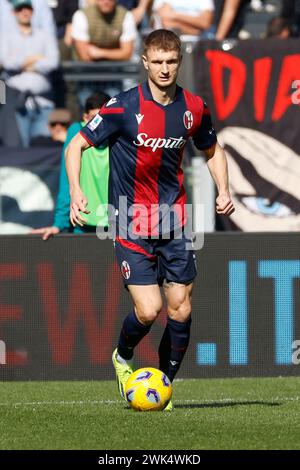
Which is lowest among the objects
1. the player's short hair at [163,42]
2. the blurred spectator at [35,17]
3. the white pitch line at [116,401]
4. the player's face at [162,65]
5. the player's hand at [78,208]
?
the white pitch line at [116,401]

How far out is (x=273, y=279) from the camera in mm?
10898

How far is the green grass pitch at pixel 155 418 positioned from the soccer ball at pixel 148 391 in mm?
95

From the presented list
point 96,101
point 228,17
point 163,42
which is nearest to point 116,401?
point 163,42

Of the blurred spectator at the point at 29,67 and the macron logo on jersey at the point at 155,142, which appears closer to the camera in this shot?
the macron logo on jersey at the point at 155,142

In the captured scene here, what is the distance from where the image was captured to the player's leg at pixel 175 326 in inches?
333

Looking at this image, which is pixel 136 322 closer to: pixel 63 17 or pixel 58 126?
pixel 58 126

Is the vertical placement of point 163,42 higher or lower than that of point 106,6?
higher

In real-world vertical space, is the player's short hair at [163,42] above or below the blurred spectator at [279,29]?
above

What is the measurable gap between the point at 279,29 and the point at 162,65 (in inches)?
311

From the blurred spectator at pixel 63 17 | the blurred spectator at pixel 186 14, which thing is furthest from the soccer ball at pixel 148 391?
the blurred spectator at pixel 63 17

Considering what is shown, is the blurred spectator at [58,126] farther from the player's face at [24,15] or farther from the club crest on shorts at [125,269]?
the club crest on shorts at [125,269]

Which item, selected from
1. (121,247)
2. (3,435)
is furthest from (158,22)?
(3,435)

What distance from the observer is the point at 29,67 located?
14398 millimetres

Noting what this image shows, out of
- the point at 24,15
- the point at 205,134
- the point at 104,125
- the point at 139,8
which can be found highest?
the point at 104,125
